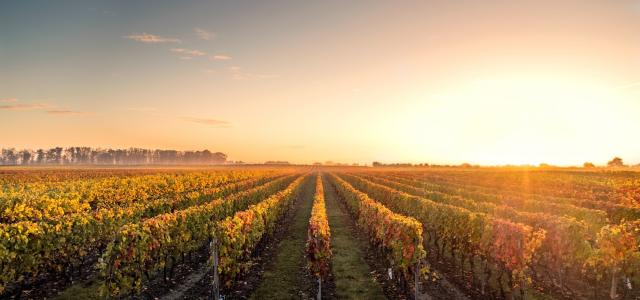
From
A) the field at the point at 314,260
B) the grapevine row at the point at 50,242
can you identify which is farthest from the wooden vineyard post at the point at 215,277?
the grapevine row at the point at 50,242

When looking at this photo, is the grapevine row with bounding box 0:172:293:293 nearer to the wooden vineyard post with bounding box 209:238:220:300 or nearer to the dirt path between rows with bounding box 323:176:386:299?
the wooden vineyard post with bounding box 209:238:220:300

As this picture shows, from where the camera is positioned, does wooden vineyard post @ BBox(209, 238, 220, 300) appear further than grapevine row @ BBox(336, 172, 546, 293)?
No

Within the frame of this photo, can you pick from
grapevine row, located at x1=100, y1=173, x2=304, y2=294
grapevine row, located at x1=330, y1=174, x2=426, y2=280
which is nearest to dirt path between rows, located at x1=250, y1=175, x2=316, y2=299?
grapevine row, located at x1=100, y1=173, x2=304, y2=294

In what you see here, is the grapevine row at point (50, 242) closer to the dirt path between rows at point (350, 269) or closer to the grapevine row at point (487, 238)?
the dirt path between rows at point (350, 269)

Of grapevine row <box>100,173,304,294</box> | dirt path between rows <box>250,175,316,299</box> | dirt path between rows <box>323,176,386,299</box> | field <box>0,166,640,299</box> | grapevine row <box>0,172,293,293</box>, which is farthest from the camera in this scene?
dirt path between rows <box>323,176,386,299</box>

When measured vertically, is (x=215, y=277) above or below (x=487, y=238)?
below

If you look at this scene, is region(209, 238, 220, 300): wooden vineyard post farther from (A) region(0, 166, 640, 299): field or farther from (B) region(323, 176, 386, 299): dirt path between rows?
(B) region(323, 176, 386, 299): dirt path between rows

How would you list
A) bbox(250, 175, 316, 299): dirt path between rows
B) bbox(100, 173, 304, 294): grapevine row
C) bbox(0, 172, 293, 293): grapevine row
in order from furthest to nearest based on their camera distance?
1. bbox(250, 175, 316, 299): dirt path between rows
2. bbox(100, 173, 304, 294): grapevine row
3. bbox(0, 172, 293, 293): grapevine row

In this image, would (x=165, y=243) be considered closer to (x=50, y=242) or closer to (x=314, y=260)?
(x=50, y=242)

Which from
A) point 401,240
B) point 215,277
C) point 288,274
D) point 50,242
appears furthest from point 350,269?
point 50,242

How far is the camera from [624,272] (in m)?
12.3

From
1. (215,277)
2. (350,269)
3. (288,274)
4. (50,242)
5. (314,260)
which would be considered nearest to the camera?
(215,277)

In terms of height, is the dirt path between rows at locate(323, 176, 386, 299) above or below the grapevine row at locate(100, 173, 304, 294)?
below

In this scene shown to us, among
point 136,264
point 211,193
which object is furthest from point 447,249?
point 211,193
